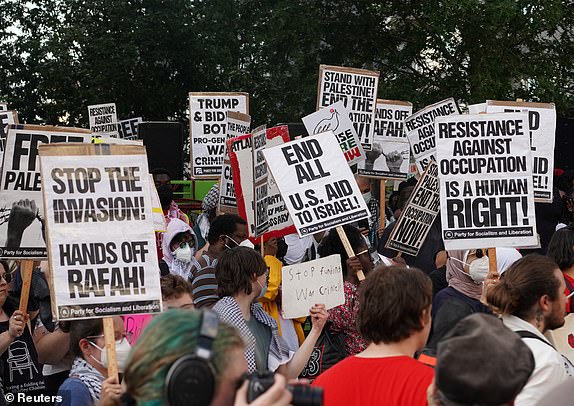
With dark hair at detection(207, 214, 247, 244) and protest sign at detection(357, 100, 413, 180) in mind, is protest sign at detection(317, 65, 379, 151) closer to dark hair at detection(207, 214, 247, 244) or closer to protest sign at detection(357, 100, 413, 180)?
protest sign at detection(357, 100, 413, 180)

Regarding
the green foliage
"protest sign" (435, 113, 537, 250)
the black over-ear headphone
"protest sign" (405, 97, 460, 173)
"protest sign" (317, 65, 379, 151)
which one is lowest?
the black over-ear headphone

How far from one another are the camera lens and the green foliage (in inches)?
621

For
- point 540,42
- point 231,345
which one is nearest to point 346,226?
point 231,345

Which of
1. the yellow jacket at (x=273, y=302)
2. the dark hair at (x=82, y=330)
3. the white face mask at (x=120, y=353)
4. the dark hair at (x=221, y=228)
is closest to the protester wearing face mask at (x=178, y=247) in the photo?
the dark hair at (x=221, y=228)

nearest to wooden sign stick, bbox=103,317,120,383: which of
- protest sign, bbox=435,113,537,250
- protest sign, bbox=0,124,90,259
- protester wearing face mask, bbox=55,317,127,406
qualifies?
protester wearing face mask, bbox=55,317,127,406

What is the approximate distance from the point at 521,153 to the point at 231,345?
5120 millimetres

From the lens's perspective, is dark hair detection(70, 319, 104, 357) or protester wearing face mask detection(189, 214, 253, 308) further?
protester wearing face mask detection(189, 214, 253, 308)

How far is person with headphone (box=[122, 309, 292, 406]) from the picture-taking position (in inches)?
103

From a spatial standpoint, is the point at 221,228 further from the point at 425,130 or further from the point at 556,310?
the point at 425,130

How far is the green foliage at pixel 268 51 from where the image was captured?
18.8m

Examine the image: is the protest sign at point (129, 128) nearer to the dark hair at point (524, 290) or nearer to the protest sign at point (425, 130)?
the protest sign at point (425, 130)

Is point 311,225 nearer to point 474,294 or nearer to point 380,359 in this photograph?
point 474,294

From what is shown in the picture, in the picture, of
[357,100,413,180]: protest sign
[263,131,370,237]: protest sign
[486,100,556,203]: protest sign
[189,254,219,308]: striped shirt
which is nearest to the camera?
[189,254,219,308]: striped shirt

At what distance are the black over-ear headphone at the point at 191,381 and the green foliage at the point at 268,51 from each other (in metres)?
15.9
